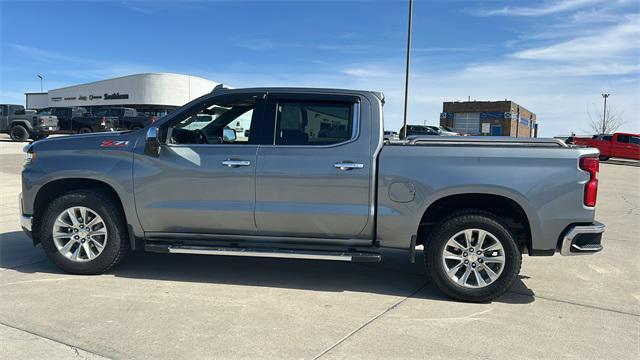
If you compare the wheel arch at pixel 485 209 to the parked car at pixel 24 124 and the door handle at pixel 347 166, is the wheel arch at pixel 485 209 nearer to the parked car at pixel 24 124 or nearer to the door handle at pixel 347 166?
the door handle at pixel 347 166

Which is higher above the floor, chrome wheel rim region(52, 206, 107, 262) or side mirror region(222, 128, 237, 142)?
side mirror region(222, 128, 237, 142)

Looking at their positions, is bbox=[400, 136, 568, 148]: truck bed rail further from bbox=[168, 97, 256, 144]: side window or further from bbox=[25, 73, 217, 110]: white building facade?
bbox=[25, 73, 217, 110]: white building facade

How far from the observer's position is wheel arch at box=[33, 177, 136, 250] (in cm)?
506

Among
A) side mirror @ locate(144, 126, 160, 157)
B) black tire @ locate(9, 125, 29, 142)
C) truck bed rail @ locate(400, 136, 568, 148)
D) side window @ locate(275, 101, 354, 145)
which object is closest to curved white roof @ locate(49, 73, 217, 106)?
black tire @ locate(9, 125, 29, 142)

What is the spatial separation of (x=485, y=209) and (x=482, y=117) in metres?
59.9

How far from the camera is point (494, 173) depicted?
437 centimetres

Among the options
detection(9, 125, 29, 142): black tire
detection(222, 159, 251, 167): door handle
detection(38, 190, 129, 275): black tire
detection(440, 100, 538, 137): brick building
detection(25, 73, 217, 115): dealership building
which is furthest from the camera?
detection(440, 100, 538, 137): brick building

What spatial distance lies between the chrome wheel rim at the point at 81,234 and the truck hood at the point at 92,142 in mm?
633

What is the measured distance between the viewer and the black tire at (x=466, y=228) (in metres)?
4.41

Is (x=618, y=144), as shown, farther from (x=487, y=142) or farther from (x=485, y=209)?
(x=485, y=209)

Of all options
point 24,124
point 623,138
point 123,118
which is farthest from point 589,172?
point 623,138

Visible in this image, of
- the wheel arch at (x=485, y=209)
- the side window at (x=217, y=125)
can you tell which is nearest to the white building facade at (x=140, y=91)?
the side window at (x=217, y=125)

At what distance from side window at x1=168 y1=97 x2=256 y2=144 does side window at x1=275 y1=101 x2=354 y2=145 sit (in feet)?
1.11

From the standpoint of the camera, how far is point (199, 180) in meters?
4.75
